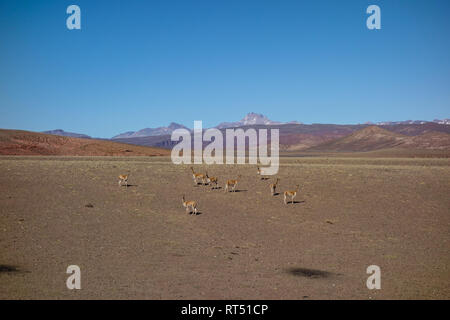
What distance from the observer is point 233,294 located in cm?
1004

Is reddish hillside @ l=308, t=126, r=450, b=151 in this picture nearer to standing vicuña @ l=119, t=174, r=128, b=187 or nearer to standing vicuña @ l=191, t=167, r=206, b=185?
standing vicuña @ l=191, t=167, r=206, b=185

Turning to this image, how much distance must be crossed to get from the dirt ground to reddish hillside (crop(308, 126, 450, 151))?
99.8 meters

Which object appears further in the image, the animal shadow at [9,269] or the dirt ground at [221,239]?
the animal shadow at [9,269]

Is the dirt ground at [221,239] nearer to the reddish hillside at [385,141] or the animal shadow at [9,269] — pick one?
the animal shadow at [9,269]

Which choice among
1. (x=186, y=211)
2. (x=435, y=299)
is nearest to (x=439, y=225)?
(x=435, y=299)

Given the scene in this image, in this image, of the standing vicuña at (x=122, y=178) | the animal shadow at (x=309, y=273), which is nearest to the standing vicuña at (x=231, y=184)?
the standing vicuña at (x=122, y=178)

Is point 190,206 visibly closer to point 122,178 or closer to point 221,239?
point 221,239

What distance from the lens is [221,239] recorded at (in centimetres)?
1555

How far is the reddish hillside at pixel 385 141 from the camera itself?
115 metres

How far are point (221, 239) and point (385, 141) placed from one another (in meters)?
147

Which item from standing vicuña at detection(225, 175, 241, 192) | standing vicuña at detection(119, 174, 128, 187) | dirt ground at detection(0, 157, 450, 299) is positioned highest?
standing vicuña at detection(119, 174, 128, 187)

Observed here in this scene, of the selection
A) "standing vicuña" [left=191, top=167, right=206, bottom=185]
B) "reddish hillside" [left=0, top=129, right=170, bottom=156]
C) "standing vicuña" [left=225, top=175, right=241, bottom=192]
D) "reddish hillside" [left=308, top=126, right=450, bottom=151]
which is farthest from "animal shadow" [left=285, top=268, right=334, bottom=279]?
"reddish hillside" [left=308, top=126, right=450, bottom=151]

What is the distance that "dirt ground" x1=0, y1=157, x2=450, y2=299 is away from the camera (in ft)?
34.7

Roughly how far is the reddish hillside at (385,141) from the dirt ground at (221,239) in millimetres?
99806
